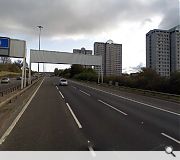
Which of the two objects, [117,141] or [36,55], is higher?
[36,55]

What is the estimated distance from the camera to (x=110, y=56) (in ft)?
428

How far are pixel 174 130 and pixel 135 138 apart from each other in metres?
2.77

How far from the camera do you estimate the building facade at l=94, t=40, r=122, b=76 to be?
425 feet

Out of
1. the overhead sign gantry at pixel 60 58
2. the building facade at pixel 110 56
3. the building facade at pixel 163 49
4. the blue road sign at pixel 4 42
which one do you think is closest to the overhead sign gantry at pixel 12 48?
the blue road sign at pixel 4 42

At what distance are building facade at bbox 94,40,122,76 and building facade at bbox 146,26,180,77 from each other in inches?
2359

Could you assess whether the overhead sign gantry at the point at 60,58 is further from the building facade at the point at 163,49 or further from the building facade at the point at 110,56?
the building facade at the point at 110,56

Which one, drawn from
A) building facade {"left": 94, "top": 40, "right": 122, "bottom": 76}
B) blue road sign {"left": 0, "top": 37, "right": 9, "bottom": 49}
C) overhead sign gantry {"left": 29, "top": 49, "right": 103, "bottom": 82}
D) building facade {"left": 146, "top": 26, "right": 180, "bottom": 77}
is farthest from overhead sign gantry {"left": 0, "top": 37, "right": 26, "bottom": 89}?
building facade {"left": 94, "top": 40, "right": 122, "bottom": 76}

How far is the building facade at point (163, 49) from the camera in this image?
64.8 m

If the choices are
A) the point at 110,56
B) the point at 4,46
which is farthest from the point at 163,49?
the point at 110,56

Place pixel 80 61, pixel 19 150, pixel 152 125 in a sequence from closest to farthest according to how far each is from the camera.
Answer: pixel 19 150, pixel 152 125, pixel 80 61

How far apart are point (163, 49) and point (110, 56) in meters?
65.0

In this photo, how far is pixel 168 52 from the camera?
218ft

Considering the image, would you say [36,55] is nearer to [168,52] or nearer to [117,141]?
[168,52]
